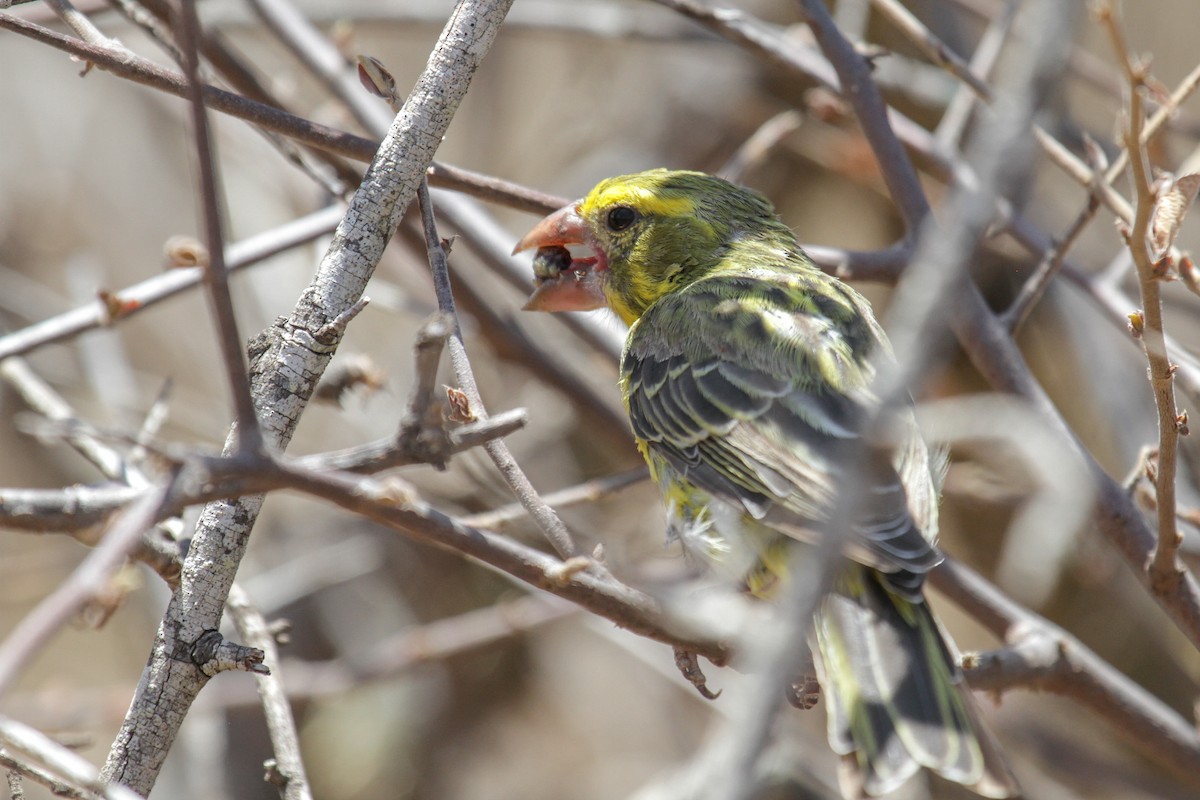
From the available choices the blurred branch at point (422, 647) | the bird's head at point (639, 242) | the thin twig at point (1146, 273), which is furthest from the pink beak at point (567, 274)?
the thin twig at point (1146, 273)

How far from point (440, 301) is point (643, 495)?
3706 mm

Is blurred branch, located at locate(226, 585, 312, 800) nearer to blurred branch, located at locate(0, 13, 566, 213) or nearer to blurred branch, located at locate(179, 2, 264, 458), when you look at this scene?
blurred branch, located at locate(179, 2, 264, 458)

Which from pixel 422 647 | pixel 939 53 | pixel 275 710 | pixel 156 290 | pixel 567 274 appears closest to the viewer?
pixel 275 710

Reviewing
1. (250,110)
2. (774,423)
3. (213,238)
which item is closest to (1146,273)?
(774,423)

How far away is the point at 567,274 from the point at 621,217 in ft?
0.86

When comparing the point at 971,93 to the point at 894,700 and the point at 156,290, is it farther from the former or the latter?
the point at 156,290

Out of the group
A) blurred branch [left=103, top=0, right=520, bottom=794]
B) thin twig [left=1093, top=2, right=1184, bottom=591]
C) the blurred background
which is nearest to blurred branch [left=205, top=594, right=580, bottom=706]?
the blurred background

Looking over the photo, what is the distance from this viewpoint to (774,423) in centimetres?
303

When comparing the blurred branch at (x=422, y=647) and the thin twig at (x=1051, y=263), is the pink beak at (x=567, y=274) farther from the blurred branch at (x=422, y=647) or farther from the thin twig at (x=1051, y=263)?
the thin twig at (x=1051, y=263)

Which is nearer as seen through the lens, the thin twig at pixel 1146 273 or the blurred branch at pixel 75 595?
the blurred branch at pixel 75 595

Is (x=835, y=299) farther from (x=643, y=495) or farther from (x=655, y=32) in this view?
(x=643, y=495)

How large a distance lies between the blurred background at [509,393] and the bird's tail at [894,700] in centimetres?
152

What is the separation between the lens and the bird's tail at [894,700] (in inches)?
92.3

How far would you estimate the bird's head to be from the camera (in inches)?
148
